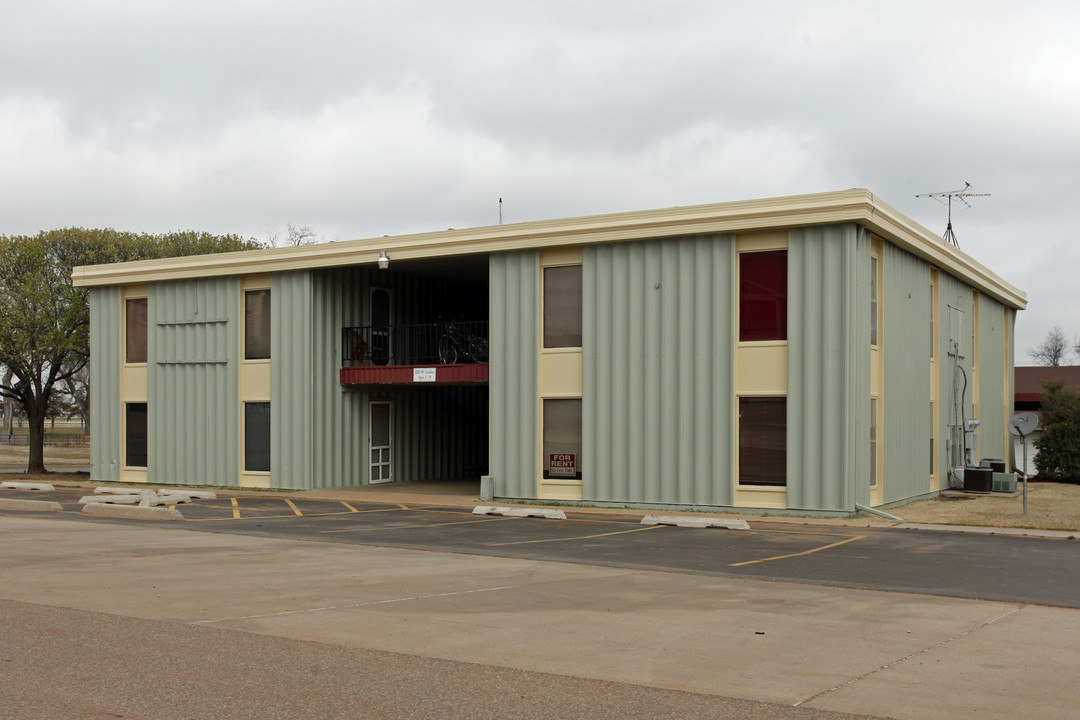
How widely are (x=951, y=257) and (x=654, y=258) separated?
8.79 m

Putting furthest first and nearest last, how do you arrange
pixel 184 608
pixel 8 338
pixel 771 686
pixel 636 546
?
pixel 8 338 < pixel 636 546 < pixel 184 608 < pixel 771 686

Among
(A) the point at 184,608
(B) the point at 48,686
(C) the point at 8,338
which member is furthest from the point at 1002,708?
(C) the point at 8,338

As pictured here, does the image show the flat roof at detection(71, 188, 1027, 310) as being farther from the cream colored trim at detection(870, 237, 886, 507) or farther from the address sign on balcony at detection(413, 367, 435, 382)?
the address sign on balcony at detection(413, 367, 435, 382)

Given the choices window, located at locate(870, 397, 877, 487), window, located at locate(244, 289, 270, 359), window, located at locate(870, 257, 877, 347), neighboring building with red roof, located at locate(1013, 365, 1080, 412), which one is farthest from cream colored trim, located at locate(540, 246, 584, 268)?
neighboring building with red roof, located at locate(1013, 365, 1080, 412)

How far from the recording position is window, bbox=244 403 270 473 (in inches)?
1078

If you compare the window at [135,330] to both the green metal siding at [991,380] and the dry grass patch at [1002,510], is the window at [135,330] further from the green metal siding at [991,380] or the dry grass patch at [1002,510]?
the green metal siding at [991,380]

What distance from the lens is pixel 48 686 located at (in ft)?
22.6

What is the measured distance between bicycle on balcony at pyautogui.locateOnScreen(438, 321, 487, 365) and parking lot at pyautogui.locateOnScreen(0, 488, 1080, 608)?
20.2 ft

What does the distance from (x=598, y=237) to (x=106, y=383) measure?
1593cm

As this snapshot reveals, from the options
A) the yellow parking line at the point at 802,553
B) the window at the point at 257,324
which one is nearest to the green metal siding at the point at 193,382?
the window at the point at 257,324

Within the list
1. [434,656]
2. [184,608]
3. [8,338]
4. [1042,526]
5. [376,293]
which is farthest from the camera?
[8,338]

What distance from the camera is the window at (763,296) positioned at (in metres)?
21.0

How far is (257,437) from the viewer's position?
27562mm

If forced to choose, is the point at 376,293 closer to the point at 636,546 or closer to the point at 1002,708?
the point at 636,546
